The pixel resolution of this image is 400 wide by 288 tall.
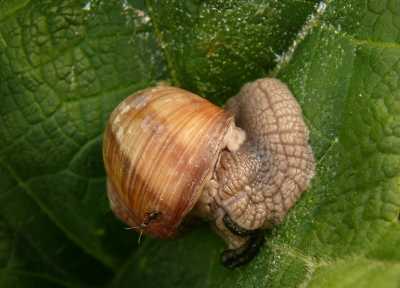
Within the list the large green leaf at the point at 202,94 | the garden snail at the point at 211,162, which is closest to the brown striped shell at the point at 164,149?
the garden snail at the point at 211,162

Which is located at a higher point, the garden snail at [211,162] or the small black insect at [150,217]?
the garden snail at [211,162]

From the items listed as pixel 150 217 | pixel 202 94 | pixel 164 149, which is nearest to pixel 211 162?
pixel 164 149

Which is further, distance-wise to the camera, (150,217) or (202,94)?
(202,94)

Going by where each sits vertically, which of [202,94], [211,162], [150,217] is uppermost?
[202,94]

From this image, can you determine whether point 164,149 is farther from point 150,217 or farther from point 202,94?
point 202,94

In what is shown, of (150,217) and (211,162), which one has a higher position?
(211,162)

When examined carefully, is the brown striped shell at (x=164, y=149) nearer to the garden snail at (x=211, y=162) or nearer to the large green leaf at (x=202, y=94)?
the garden snail at (x=211, y=162)

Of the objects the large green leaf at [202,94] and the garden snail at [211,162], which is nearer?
the large green leaf at [202,94]

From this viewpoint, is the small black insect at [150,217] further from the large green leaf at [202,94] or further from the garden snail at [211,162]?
the large green leaf at [202,94]

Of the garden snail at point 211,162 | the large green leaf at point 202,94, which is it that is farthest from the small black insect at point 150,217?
the large green leaf at point 202,94
